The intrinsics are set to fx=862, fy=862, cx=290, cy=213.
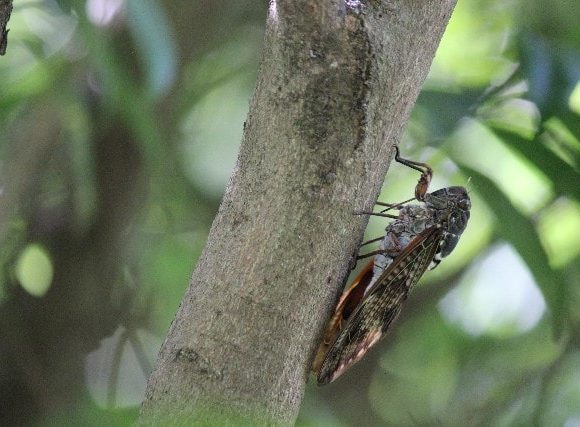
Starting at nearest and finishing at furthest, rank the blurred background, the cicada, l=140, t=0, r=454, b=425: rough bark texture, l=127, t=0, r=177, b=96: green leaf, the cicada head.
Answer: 1. l=140, t=0, r=454, b=425: rough bark texture
2. the cicada
3. l=127, t=0, r=177, b=96: green leaf
4. the cicada head
5. the blurred background

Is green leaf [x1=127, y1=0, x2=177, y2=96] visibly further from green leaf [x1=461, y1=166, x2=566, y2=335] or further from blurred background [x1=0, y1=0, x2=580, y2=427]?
green leaf [x1=461, y1=166, x2=566, y2=335]

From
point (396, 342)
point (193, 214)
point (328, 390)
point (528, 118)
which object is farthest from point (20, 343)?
point (528, 118)

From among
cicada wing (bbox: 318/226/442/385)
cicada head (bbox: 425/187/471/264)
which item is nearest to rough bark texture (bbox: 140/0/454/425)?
cicada wing (bbox: 318/226/442/385)

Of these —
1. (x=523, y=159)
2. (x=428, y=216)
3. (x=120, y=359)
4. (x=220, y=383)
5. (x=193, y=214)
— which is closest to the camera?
(x=220, y=383)

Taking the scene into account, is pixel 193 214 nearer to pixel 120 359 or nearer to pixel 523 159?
pixel 120 359

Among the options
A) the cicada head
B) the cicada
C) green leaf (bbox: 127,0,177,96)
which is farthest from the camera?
the cicada head

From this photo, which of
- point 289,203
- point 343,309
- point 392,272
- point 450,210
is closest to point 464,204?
point 450,210
